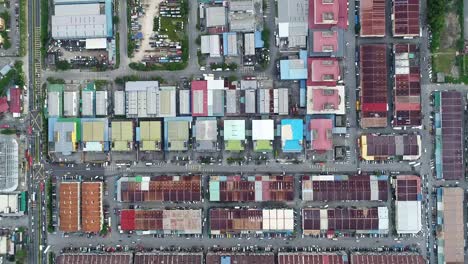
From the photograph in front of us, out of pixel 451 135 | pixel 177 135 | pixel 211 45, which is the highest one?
pixel 211 45

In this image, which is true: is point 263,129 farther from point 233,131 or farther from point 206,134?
point 206,134

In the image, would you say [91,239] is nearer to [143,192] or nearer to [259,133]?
[143,192]

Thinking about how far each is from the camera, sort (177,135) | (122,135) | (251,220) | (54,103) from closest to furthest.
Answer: (251,220)
(177,135)
(122,135)
(54,103)

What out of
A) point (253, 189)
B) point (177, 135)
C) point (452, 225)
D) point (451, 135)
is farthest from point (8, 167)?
point (452, 225)

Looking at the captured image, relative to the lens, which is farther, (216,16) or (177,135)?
(216,16)

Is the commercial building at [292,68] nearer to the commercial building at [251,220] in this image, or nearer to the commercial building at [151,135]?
the commercial building at [251,220]

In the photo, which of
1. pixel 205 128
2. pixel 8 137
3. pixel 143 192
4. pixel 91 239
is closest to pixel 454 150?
pixel 205 128

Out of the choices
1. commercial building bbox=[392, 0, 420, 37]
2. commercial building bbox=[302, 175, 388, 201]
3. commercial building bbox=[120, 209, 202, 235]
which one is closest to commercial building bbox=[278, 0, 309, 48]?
commercial building bbox=[392, 0, 420, 37]

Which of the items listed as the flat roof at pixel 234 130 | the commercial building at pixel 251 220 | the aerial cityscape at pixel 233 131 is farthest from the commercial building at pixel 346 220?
the flat roof at pixel 234 130
